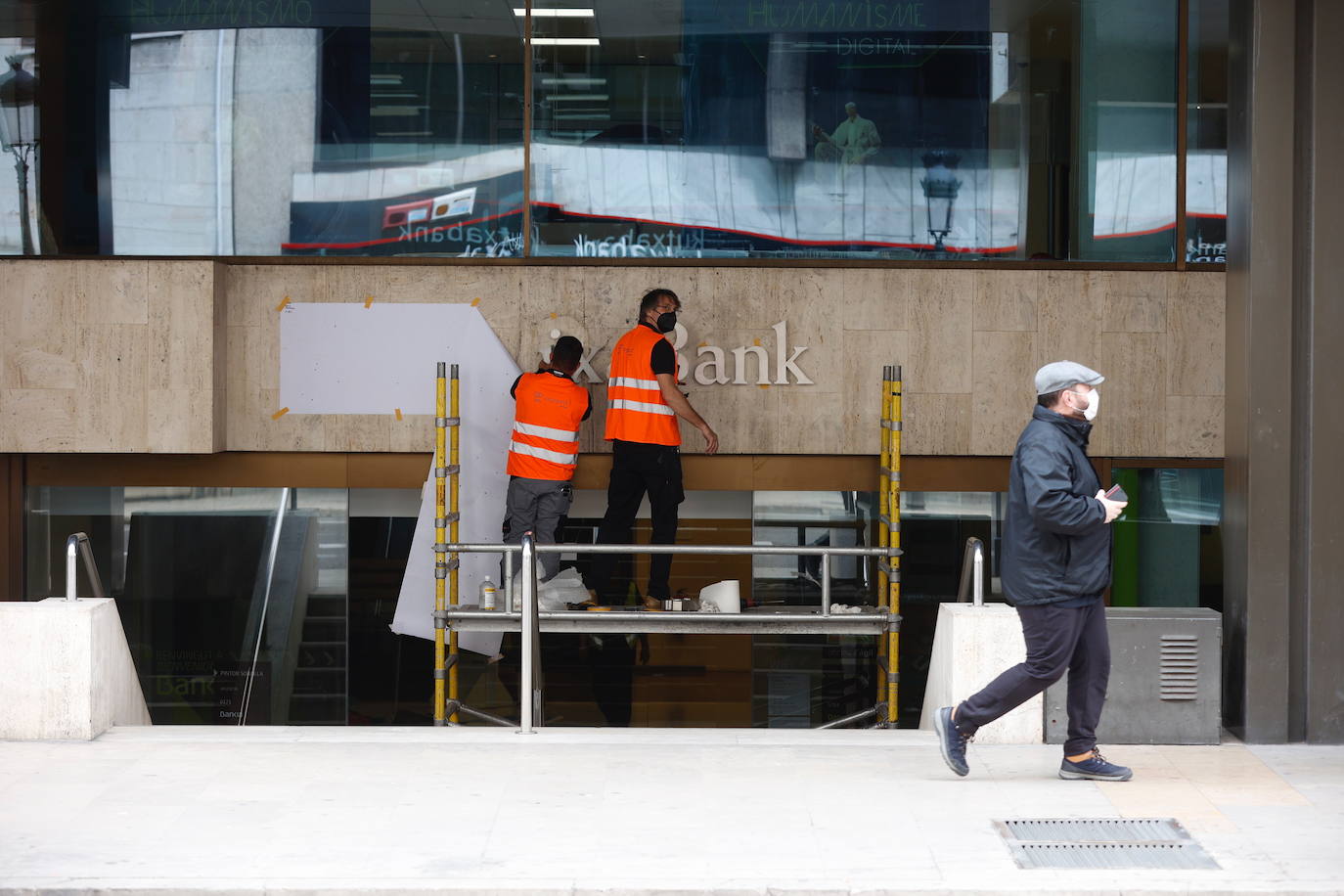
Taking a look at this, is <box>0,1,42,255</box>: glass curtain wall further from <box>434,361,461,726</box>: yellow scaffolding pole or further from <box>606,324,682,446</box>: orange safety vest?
<box>606,324,682,446</box>: orange safety vest

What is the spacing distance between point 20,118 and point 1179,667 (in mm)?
8859

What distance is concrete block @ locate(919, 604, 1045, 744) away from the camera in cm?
777

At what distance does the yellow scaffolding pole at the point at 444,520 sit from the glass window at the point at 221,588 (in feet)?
3.62

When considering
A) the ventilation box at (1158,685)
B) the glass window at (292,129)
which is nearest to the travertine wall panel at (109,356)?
the glass window at (292,129)

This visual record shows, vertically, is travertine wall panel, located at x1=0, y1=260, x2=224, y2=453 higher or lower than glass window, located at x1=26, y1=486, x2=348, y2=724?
higher

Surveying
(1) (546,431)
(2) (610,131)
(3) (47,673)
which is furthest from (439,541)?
(2) (610,131)

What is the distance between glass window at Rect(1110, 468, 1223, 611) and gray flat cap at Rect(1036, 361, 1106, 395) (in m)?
4.49

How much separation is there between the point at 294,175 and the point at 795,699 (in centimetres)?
544

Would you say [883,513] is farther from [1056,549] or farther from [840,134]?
[1056,549]

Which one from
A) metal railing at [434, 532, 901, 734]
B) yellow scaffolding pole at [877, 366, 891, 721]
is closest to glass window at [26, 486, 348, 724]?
metal railing at [434, 532, 901, 734]

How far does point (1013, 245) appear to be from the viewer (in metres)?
10.9

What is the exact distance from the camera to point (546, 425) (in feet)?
34.3

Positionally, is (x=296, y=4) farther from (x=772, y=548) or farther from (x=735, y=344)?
(x=772, y=548)

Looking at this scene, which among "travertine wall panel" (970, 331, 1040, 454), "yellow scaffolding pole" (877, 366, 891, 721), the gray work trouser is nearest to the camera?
"yellow scaffolding pole" (877, 366, 891, 721)
